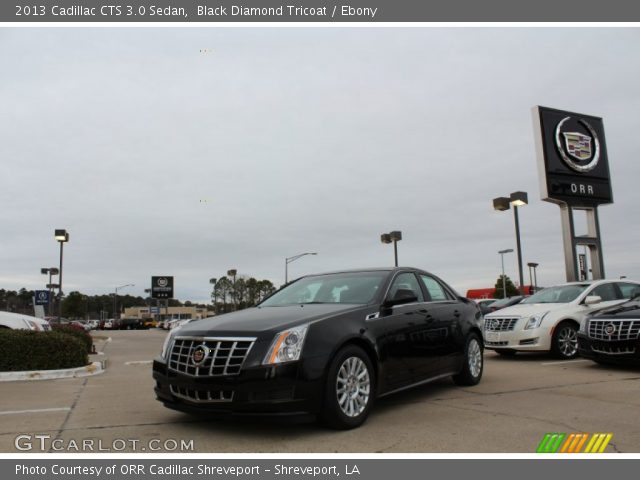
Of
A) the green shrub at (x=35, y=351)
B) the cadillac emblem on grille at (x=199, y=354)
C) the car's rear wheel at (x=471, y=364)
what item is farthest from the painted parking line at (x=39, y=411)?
the car's rear wheel at (x=471, y=364)

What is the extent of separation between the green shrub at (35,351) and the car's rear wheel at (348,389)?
696 centimetres

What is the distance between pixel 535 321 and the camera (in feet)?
35.2

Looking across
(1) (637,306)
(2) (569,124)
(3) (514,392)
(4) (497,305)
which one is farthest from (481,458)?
(4) (497,305)

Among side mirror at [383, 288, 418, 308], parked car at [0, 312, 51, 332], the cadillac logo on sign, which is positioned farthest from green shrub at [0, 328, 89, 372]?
the cadillac logo on sign

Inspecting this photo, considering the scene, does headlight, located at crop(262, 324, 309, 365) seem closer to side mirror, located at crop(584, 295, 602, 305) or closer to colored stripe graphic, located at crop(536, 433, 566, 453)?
colored stripe graphic, located at crop(536, 433, 566, 453)

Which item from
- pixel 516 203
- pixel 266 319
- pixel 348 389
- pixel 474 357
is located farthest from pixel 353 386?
pixel 516 203

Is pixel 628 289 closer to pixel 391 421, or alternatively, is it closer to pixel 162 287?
pixel 391 421

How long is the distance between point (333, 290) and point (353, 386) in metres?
1.49

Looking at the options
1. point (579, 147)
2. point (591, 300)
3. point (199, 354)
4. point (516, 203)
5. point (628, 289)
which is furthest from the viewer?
point (516, 203)

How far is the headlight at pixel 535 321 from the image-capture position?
10680mm

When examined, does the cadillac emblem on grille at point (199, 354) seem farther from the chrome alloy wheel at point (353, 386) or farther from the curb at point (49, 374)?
the curb at point (49, 374)

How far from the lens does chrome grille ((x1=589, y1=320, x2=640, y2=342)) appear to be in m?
8.45

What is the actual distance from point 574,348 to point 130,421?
8674mm

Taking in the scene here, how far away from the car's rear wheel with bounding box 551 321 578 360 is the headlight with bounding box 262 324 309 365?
7.47 metres
